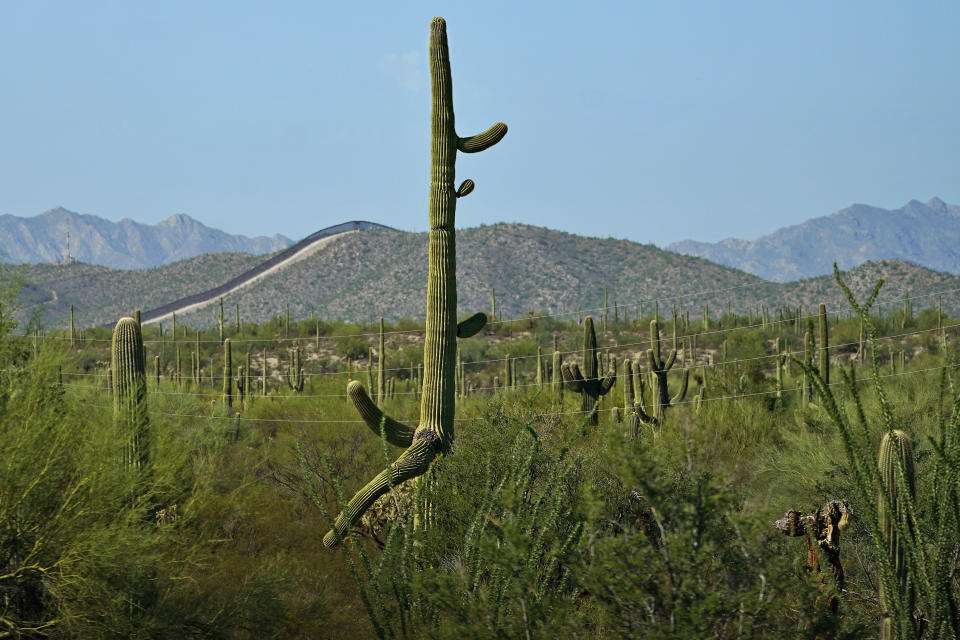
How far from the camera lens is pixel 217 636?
29.7 feet

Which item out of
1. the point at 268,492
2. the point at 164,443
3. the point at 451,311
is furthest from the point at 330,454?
the point at 164,443

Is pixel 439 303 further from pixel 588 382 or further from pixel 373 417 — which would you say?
pixel 588 382

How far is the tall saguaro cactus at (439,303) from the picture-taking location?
11.6m

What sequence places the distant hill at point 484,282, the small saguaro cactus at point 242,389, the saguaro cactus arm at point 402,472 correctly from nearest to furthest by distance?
the saguaro cactus arm at point 402,472 < the small saguaro cactus at point 242,389 < the distant hill at point 484,282

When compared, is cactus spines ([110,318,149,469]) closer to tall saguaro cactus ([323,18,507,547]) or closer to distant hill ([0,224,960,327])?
tall saguaro cactus ([323,18,507,547])

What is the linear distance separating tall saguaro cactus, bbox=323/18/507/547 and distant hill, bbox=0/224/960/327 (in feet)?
232

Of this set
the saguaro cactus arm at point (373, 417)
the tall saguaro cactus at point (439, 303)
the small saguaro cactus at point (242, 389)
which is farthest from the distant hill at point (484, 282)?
the saguaro cactus arm at point (373, 417)

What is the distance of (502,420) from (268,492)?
618cm

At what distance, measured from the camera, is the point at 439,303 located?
12109 mm

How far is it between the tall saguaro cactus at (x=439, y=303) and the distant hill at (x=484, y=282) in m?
70.6

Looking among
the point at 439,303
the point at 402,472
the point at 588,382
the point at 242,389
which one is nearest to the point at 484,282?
the point at 242,389

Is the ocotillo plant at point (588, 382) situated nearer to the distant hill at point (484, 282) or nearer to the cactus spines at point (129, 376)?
the cactus spines at point (129, 376)

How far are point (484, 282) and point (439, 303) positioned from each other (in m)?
80.8

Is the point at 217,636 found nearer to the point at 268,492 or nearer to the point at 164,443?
the point at 164,443
